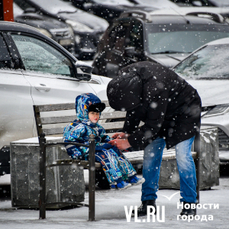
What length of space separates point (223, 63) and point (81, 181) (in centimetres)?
323

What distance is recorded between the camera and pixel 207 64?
298 inches

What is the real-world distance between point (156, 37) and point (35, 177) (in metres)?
5.69

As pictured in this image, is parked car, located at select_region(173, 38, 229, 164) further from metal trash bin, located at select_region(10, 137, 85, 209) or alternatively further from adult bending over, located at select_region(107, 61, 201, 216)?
metal trash bin, located at select_region(10, 137, 85, 209)

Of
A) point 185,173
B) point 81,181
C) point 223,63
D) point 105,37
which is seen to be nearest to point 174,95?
point 185,173

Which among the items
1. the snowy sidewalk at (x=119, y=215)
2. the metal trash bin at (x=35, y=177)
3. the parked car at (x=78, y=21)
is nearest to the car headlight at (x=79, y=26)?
the parked car at (x=78, y=21)

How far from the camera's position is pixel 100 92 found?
6355mm

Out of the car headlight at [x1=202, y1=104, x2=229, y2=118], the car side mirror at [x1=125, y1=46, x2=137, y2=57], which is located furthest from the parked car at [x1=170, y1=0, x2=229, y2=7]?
the car headlight at [x1=202, y1=104, x2=229, y2=118]

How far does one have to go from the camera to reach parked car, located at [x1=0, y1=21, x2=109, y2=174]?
568 centimetres

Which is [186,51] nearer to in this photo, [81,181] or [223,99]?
[223,99]

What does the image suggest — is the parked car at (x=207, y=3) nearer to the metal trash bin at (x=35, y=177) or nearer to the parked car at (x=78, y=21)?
the parked car at (x=78, y=21)

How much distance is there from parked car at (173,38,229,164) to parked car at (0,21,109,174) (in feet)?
4.35

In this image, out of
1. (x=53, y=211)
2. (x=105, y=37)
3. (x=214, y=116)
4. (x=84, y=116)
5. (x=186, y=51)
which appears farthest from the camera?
(x=105, y=37)

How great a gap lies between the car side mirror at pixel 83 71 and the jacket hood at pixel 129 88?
6.16 ft

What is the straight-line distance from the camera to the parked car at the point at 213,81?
6121mm
